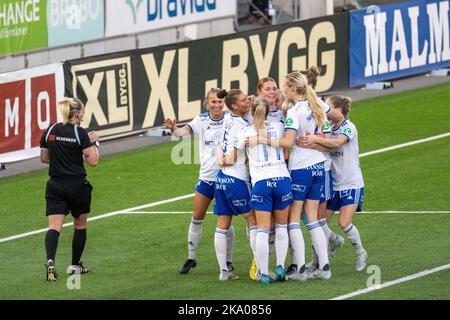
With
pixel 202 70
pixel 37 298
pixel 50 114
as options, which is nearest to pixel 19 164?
pixel 50 114

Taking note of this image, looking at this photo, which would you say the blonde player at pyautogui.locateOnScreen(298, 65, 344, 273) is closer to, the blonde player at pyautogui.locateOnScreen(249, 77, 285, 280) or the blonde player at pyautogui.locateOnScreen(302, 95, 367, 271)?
the blonde player at pyautogui.locateOnScreen(302, 95, 367, 271)

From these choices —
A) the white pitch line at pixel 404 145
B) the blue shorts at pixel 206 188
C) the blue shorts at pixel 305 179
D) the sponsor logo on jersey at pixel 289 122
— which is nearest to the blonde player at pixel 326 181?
the blue shorts at pixel 305 179

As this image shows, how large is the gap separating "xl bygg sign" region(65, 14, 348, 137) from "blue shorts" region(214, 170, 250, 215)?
27.2 ft

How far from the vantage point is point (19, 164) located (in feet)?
71.3

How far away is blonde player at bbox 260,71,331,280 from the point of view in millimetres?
13445

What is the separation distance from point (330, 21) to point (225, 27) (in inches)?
190

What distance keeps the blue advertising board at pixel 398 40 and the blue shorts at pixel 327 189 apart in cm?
1319

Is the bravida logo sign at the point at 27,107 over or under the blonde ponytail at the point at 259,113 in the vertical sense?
under

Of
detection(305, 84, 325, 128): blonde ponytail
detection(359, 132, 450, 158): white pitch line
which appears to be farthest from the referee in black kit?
detection(359, 132, 450, 158): white pitch line

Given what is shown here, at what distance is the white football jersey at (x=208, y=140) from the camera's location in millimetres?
14203

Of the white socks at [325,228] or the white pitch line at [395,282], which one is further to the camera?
the white socks at [325,228]

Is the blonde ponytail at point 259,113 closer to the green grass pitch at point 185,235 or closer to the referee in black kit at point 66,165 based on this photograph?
the green grass pitch at point 185,235

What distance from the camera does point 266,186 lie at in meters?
13.3
